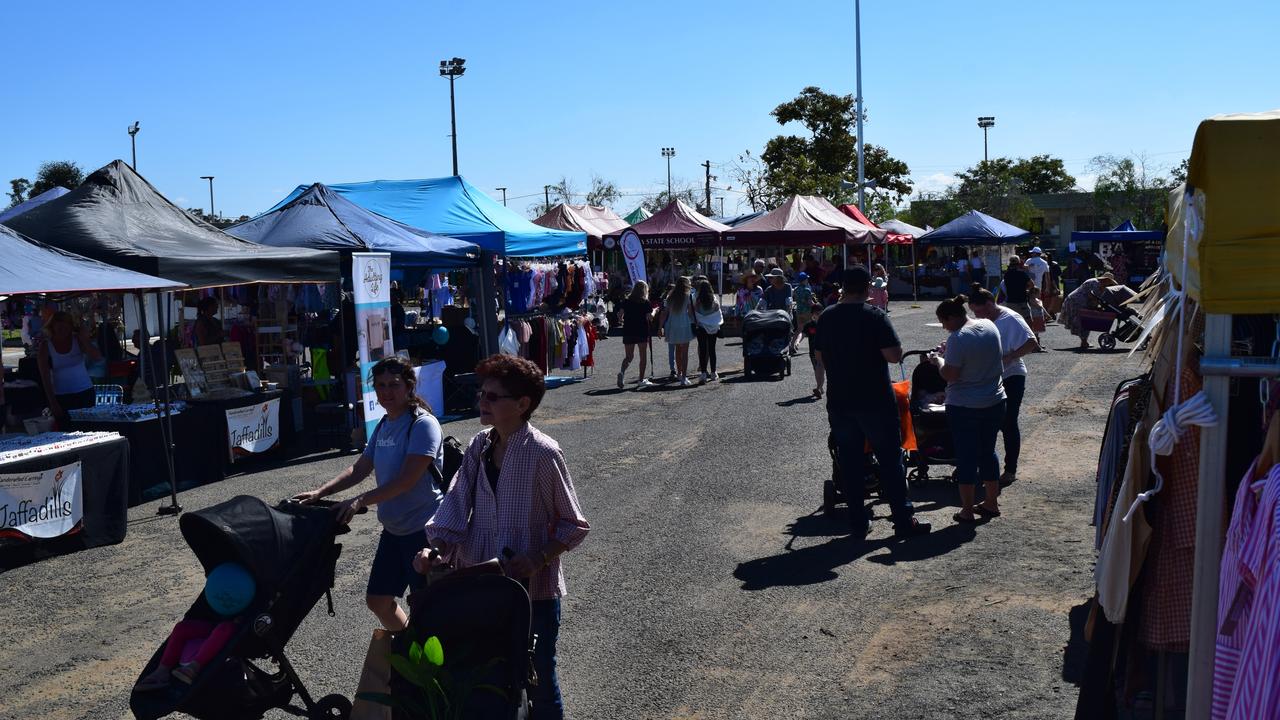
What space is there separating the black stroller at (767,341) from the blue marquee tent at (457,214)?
3.25m

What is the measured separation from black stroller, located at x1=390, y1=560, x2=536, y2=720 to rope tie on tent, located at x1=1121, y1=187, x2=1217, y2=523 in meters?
1.98

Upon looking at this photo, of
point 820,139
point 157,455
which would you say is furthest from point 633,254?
point 820,139

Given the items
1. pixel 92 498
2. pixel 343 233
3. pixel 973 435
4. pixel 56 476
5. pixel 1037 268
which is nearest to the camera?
pixel 973 435

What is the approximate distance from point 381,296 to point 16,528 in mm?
5521

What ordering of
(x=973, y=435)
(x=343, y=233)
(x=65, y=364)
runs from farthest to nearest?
(x=343, y=233), (x=65, y=364), (x=973, y=435)

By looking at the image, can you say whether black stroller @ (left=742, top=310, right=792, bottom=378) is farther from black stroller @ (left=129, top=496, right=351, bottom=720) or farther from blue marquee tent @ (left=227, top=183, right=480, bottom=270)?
black stroller @ (left=129, top=496, right=351, bottom=720)

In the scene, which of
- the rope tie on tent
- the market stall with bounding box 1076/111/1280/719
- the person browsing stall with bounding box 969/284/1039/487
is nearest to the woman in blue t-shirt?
the market stall with bounding box 1076/111/1280/719

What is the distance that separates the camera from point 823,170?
58.5m

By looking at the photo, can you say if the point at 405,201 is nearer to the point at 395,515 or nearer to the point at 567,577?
the point at 567,577

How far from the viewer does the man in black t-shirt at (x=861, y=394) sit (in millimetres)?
7770

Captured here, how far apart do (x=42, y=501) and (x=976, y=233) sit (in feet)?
107

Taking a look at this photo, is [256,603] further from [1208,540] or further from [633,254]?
[633,254]

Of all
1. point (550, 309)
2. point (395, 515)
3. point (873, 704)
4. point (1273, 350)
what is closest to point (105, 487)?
point (395, 515)

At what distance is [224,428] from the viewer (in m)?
11.2
